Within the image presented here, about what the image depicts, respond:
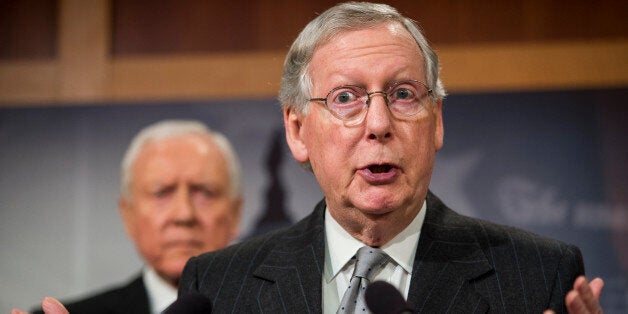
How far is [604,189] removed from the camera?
3312 mm

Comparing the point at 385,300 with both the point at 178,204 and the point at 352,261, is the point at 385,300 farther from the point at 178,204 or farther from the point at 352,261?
the point at 178,204

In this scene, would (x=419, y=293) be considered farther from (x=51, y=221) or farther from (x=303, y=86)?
(x=51, y=221)

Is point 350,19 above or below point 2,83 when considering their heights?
above

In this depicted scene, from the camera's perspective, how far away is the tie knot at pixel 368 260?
1.98 metres

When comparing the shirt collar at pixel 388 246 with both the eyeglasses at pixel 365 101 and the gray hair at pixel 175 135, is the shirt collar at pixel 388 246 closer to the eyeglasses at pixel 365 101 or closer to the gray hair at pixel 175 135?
the eyeglasses at pixel 365 101

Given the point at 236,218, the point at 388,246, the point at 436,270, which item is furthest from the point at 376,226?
the point at 236,218

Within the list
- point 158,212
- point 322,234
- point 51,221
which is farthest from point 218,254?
point 51,221

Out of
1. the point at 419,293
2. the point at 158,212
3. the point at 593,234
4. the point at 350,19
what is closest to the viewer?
the point at 419,293

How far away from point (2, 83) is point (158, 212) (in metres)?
0.96

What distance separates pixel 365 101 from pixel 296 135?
30 centimetres

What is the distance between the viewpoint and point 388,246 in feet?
6.66

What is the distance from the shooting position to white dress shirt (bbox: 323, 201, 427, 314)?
78.9 inches

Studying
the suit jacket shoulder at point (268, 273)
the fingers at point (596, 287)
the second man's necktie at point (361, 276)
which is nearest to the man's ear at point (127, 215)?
the suit jacket shoulder at point (268, 273)

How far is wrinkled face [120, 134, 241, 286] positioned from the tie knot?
1.57 m
